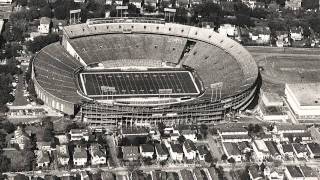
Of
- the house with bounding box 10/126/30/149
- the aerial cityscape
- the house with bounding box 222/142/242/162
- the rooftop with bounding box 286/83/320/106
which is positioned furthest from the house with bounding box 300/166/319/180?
the house with bounding box 10/126/30/149

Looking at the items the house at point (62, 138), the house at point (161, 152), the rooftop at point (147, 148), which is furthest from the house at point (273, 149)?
the house at point (62, 138)

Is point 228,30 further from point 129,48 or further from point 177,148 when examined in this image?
point 177,148

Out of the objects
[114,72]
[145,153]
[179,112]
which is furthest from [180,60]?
[145,153]

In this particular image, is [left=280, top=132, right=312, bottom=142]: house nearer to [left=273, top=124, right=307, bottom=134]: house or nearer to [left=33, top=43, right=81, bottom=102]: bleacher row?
[left=273, top=124, right=307, bottom=134]: house

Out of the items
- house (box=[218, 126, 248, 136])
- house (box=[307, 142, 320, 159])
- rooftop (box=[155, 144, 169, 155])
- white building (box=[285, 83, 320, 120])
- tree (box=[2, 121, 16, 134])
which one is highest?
white building (box=[285, 83, 320, 120])

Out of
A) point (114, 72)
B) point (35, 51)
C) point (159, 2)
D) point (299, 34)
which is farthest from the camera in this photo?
point (159, 2)

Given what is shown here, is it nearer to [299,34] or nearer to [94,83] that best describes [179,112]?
[94,83]
